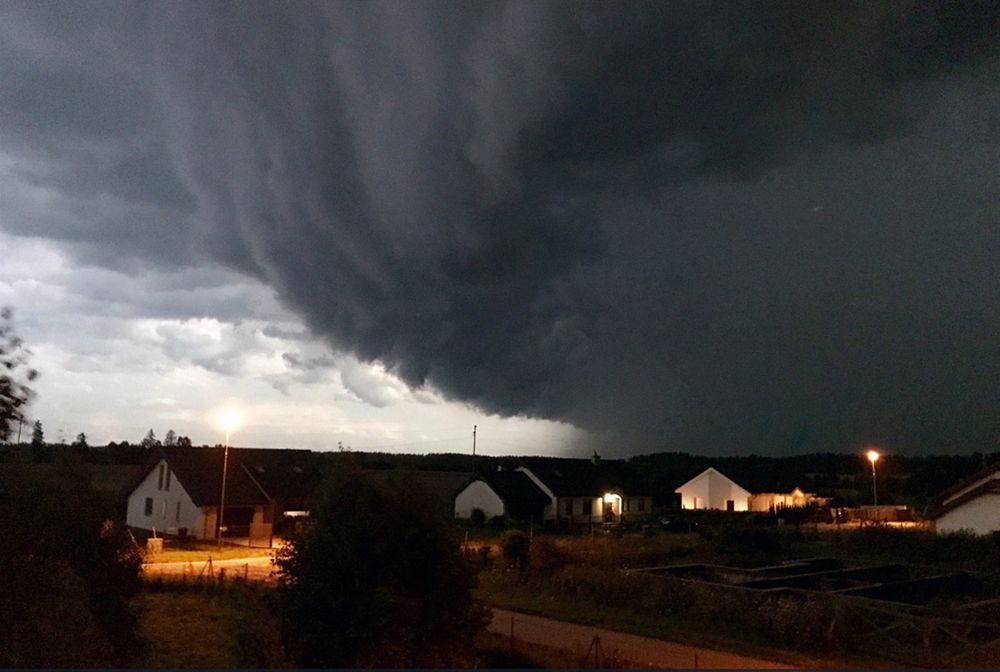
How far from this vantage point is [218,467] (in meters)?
51.3

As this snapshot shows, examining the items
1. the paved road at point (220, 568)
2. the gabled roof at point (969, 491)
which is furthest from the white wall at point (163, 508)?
the gabled roof at point (969, 491)

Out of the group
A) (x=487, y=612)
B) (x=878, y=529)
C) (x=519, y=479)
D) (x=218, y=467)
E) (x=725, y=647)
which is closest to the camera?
(x=487, y=612)

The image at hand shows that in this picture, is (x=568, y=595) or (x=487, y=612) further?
(x=568, y=595)

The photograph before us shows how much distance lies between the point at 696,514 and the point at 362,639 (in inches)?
2301

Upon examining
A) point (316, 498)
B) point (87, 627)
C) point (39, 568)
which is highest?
point (316, 498)

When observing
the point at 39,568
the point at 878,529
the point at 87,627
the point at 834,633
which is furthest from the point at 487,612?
the point at 878,529

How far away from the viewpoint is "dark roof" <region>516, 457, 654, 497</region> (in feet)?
213

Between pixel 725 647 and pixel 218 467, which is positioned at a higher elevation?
pixel 218 467

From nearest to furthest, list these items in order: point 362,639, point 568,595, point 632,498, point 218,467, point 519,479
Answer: point 362,639 → point 568,595 → point 218,467 → point 519,479 → point 632,498

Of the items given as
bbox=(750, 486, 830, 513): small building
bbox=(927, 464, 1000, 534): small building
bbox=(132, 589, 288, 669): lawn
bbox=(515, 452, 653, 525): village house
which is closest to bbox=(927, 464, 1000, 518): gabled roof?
bbox=(927, 464, 1000, 534): small building

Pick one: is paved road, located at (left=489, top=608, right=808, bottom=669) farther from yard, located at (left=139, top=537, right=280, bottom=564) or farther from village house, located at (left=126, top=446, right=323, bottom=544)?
village house, located at (left=126, top=446, right=323, bottom=544)

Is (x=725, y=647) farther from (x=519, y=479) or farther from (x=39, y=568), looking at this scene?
(x=519, y=479)

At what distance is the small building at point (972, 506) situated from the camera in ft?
137

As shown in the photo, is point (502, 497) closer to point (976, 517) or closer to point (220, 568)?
point (220, 568)
